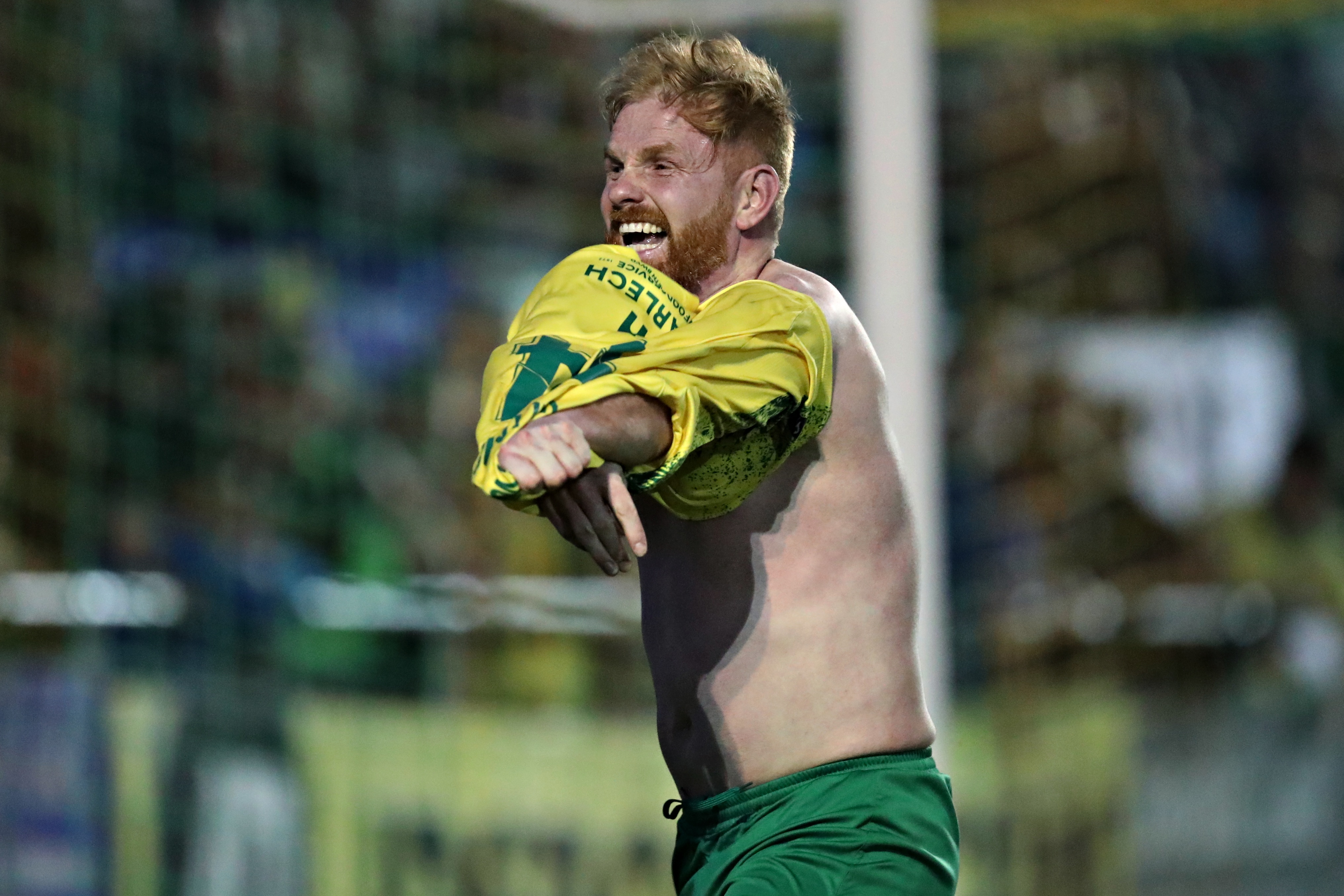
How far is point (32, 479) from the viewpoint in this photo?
524 cm

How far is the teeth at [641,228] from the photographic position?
2213mm

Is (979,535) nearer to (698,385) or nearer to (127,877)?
(127,877)

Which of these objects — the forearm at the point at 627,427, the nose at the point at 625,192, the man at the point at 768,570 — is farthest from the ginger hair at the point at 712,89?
the forearm at the point at 627,427

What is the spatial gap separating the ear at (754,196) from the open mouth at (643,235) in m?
0.11

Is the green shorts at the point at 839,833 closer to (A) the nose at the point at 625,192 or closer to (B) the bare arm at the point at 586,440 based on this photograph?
(B) the bare arm at the point at 586,440

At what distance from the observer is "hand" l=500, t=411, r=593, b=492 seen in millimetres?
1715

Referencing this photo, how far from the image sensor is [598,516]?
1.73 metres

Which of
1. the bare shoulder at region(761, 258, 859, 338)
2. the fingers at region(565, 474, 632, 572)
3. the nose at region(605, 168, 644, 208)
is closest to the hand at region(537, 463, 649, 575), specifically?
the fingers at region(565, 474, 632, 572)

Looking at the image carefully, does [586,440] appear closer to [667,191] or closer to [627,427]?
[627,427]

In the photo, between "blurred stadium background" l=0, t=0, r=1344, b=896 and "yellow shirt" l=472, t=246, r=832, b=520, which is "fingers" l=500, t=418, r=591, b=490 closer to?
"yellow shirt" l=472, t=246, r=832, b=520

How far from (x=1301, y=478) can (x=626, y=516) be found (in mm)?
5376

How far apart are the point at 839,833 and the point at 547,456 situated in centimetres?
73

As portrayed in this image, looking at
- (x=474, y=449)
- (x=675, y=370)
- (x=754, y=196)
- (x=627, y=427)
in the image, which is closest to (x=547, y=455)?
(x=627, y=427)

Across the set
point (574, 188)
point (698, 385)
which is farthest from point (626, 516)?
point (574, 188)
